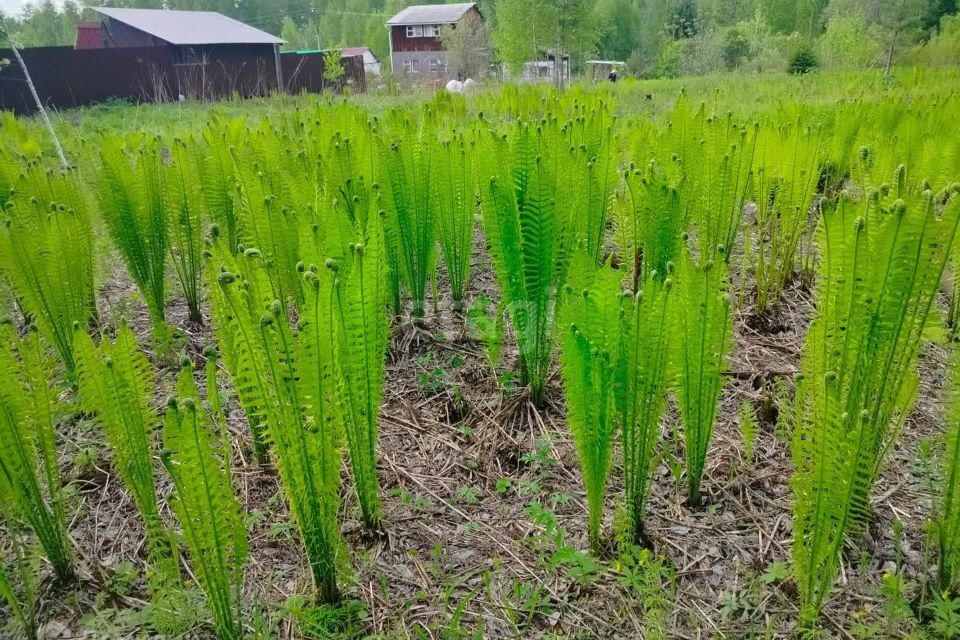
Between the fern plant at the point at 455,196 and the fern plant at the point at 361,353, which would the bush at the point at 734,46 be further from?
the fern plant at the point at 361,353

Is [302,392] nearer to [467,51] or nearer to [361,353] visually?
[361,353]

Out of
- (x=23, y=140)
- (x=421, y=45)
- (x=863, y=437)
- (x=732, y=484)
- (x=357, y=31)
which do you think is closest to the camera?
(x=863, y=437)

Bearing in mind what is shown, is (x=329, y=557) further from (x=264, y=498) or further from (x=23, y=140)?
(x=23, y=140)

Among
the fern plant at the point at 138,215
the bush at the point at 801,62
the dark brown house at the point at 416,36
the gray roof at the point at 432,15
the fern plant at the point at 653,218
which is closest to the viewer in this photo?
the fern plant at the point at 653,218

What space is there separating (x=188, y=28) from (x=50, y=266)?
2901 cm

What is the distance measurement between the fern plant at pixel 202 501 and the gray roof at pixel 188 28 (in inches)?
1070

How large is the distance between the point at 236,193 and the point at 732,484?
5.70ft

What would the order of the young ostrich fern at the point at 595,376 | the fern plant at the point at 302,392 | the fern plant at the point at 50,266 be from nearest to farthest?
the fern plant at the point at 302,392
the young ostrich fern at the point at 595,376
the fern plant at the point at 50,266

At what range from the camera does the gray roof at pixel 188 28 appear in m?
24.1

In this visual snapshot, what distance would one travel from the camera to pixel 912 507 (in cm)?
132

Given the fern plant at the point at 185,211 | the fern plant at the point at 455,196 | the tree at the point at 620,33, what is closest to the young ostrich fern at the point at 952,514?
the fern plant at the point at 455,196

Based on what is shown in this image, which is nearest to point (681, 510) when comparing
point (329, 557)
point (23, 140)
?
point (329, 557)

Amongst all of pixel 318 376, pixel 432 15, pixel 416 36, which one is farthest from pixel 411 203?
pixel 432 15

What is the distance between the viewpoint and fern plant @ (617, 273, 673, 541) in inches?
44.3
